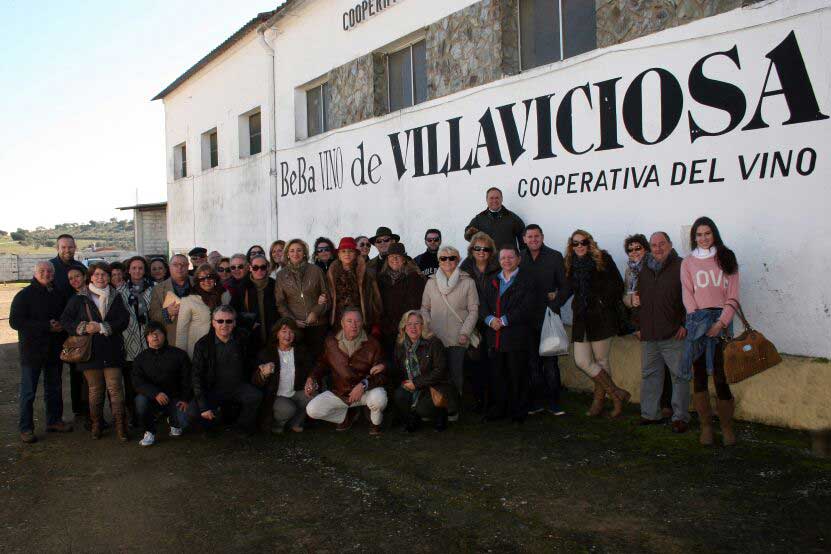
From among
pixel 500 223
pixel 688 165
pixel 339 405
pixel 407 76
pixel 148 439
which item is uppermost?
A: pixel 407 76

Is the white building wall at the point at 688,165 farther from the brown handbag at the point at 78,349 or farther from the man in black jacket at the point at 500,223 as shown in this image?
the brown handbag at the point at 78,349

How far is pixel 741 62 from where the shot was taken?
6.05 m

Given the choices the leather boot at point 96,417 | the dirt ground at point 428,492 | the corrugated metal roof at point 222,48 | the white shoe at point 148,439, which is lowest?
the dirt ground at point 428,492

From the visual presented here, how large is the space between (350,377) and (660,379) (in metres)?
2.89

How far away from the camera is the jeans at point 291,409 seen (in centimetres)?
642

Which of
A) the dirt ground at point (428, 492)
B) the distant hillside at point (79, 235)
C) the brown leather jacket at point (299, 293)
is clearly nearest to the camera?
the dirt ground at point (428, 492)

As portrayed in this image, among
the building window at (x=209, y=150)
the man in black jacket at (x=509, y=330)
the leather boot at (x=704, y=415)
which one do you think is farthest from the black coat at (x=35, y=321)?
the building window at (x=209, y=150)

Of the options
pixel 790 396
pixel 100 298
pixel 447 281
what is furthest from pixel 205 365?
pixel 790 396

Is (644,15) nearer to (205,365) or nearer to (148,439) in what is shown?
(205,365)

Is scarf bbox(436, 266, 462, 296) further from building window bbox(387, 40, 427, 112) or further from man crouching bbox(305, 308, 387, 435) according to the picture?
building window bbox(387, 40, 427, 112)

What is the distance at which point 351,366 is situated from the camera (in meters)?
6.42

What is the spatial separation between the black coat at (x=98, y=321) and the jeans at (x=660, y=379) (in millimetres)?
4922

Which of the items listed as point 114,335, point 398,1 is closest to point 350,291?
point 114,335

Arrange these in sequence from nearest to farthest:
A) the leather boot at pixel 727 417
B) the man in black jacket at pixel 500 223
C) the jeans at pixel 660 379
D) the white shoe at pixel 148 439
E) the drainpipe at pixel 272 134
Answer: the leather boot at pixel 727 417 < the jeans at pixel 660 379 < the white shoe at pixel 148 439 < the man in black jacket at pixel 500 223 < the drainpipe at pixel 272 134
